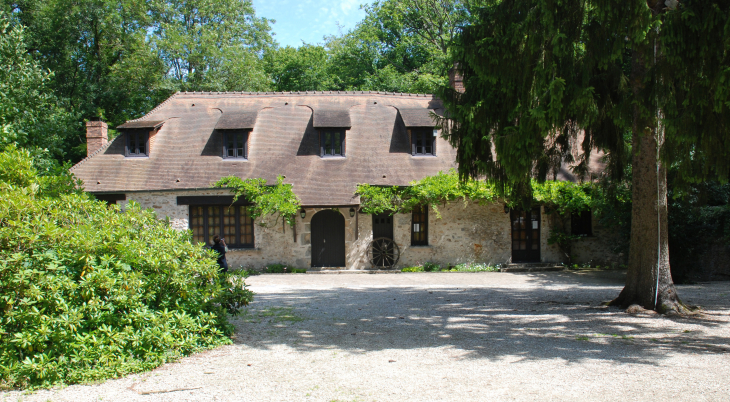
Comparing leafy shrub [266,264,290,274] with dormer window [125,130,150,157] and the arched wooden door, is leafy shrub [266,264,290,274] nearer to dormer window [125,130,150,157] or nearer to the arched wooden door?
the arched wooden door

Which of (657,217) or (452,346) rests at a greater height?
(657,217)

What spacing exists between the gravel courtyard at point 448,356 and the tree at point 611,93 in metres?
1.76

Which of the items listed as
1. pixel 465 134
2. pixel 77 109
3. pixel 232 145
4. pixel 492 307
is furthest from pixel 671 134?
pixel 77 109

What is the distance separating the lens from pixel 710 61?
5.96 meters

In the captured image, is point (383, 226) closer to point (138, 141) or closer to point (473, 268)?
point (473, 268)

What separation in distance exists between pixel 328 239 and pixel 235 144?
424 centimetres

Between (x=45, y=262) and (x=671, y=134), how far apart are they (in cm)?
680

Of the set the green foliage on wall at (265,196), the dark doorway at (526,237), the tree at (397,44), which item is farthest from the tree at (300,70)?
the dark doorway at (526,237)

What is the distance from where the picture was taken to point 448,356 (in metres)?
5.69

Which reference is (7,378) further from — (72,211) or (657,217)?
(657,217)

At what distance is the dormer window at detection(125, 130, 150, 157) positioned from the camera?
16.5 metres

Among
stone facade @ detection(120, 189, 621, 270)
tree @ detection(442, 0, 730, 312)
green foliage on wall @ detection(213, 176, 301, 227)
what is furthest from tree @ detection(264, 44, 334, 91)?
tree @ detection(442, 0, 730, 312)

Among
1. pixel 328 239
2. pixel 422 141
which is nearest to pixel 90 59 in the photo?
pixel 328 239

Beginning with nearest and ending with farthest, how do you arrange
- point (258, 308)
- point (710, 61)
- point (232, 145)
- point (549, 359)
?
point (549, 359), point (710, 61), point (258, 308), point (232, 145)
